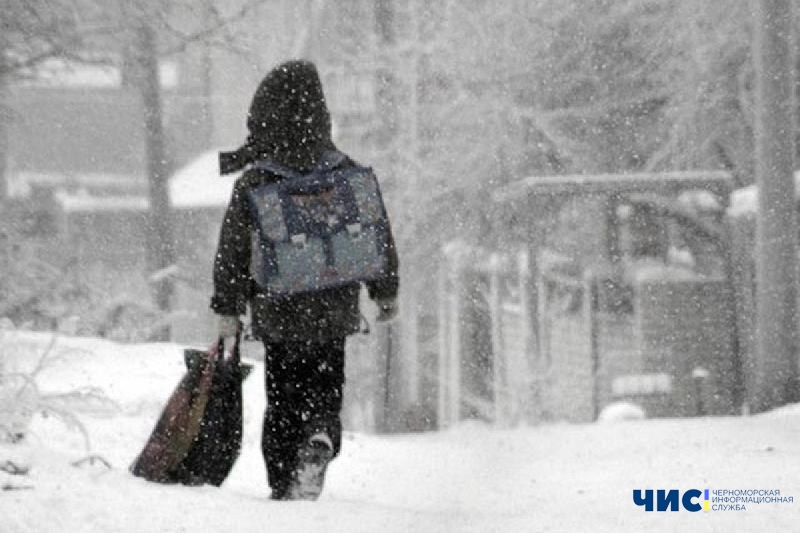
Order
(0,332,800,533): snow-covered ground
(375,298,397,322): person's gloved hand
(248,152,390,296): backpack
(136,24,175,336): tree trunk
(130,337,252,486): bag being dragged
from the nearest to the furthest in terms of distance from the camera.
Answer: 1. (0,332,800,533): snow-covered ground
2. (130,337,252,486): bag being dragged
3. (248,152,390,296): backpack
4. (375,298,397,322): person's gloved hand
5. (136,24,175,336): tree trunk

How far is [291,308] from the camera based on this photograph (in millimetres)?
4879

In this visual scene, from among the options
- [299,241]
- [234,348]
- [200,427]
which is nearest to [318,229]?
[299,241]

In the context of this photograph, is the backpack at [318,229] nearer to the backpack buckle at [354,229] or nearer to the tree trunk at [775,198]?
the backpack buckle at [354,229]

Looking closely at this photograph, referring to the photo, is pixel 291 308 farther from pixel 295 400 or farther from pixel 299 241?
pixel 295 400

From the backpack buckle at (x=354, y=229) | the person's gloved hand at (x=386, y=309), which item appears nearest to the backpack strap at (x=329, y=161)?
the backpack buckle at (x=354, y=229)

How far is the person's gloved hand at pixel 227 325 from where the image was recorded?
4.82m

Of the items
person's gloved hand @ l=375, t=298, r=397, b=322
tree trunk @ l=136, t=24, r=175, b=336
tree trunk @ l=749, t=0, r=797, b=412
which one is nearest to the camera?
person's gloved hand @ l=375, t=298, r=397, b=322

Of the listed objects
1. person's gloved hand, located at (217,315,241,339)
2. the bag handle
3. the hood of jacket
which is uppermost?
the hood of jacket

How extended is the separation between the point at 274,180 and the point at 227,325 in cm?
55

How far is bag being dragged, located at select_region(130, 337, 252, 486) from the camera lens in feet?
15.3

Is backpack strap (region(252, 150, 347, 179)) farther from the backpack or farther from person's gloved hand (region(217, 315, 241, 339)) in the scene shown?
person's gloved hand (region(217, 315, 241, 339))

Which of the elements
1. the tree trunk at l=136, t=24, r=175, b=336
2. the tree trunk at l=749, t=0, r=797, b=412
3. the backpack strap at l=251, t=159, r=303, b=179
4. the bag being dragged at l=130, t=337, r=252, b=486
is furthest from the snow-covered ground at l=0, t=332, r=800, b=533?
the tree trunk at l=136, t=24, r=175, b=336

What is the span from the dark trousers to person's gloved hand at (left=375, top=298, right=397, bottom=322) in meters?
0.19

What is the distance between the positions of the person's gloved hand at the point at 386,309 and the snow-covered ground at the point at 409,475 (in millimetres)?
698
